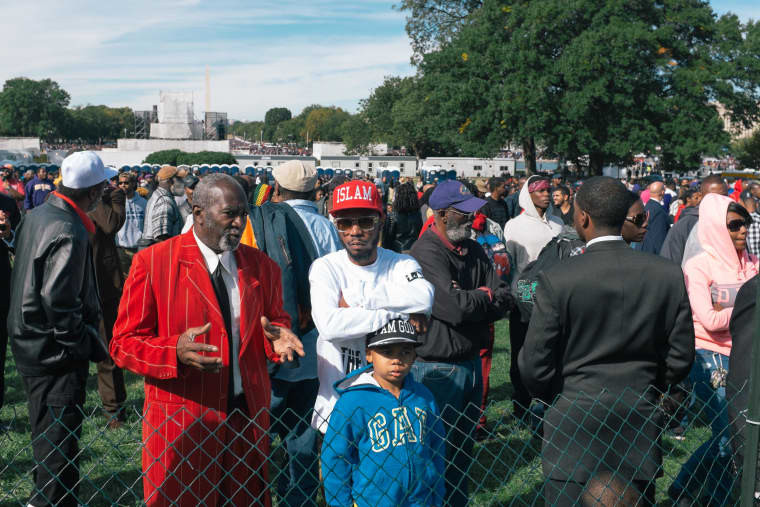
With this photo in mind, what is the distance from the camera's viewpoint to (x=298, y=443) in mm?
3816

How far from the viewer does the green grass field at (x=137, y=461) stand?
456 cm

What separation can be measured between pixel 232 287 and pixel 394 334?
28.9 inches

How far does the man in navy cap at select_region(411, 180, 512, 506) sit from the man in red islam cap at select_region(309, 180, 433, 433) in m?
0.58

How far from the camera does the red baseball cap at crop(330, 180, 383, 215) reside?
129 inches

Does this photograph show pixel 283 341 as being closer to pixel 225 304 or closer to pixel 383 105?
pixel 225 304

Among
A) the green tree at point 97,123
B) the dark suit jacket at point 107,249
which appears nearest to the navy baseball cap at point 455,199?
the dark suit jacket at point 107,249

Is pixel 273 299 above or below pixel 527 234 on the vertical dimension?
above

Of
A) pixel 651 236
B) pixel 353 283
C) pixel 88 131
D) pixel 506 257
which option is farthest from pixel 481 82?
pixel 88 131

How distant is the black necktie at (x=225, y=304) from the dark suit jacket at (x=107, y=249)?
143 inches

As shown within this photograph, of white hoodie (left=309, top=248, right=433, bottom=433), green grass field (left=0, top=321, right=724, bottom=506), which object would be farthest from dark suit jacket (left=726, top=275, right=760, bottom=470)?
white hoodie (left=309, top=248, right=433, bottom=433)

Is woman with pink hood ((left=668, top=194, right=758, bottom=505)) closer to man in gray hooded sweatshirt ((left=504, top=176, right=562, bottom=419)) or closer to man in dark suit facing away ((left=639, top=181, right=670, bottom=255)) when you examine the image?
man in gray hooded sweatshirt ((left=504, top=176, right=562, bottom=419))

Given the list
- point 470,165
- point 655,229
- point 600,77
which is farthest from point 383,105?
point 655,229

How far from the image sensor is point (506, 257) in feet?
19.4

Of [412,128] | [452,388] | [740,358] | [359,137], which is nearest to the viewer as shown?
[740,358]
